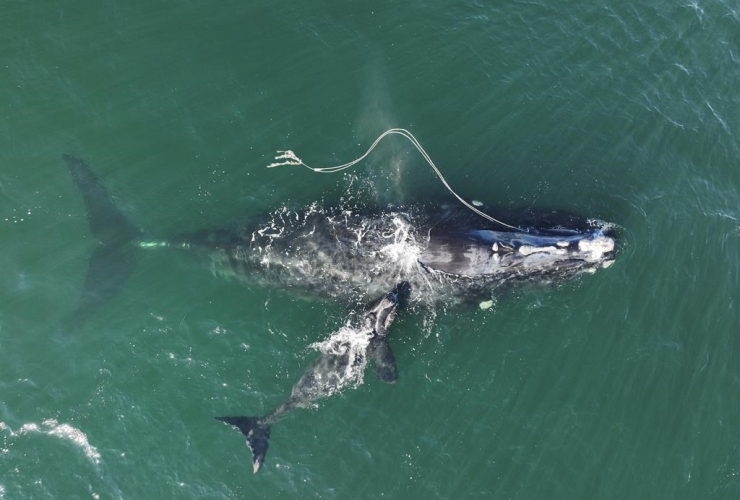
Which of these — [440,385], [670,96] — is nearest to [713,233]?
[670,96]

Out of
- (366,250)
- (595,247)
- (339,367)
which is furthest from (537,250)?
(339,367)

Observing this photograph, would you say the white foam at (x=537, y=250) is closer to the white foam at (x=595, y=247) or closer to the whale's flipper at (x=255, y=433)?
the white foam at (x=595, y=247)

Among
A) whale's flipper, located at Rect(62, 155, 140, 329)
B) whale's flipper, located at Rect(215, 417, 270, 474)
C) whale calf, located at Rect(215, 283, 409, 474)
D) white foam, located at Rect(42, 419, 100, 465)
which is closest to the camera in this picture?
white foam, located at Rect(42, 419, 100, 465)

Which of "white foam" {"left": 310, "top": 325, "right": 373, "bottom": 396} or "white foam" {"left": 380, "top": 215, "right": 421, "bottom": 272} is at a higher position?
"white foam" {"left": 380, "top": 215, "right": 421, "bottom": 272}

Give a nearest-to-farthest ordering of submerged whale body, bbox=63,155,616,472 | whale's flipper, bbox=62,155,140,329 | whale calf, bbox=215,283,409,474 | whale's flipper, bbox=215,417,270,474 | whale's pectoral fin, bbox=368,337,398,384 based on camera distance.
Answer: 1. whale's flipper, bbox=215,417,270,474
2. whale calf, bbox=215,283,409,474
3. whale's pectoral fin, bbox=368,337,398,384
4. whale's flipper, bbox=62,155,140,329
5. submerged whale body, bbox=63,155,616,472

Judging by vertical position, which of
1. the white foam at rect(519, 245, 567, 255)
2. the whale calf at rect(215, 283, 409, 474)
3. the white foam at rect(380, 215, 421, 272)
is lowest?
the whale calf at rect(215, 283, 409, 474)

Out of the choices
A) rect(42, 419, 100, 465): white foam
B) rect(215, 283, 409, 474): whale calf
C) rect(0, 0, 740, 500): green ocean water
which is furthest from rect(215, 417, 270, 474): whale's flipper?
rect(42, 419, 100, 465): white foam

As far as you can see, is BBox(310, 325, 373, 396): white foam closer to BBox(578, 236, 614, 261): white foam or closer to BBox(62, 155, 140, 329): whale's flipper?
BBox(62, 155, 140, 329): whale's flipper

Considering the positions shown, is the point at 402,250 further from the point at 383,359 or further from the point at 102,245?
the point at 102,245
